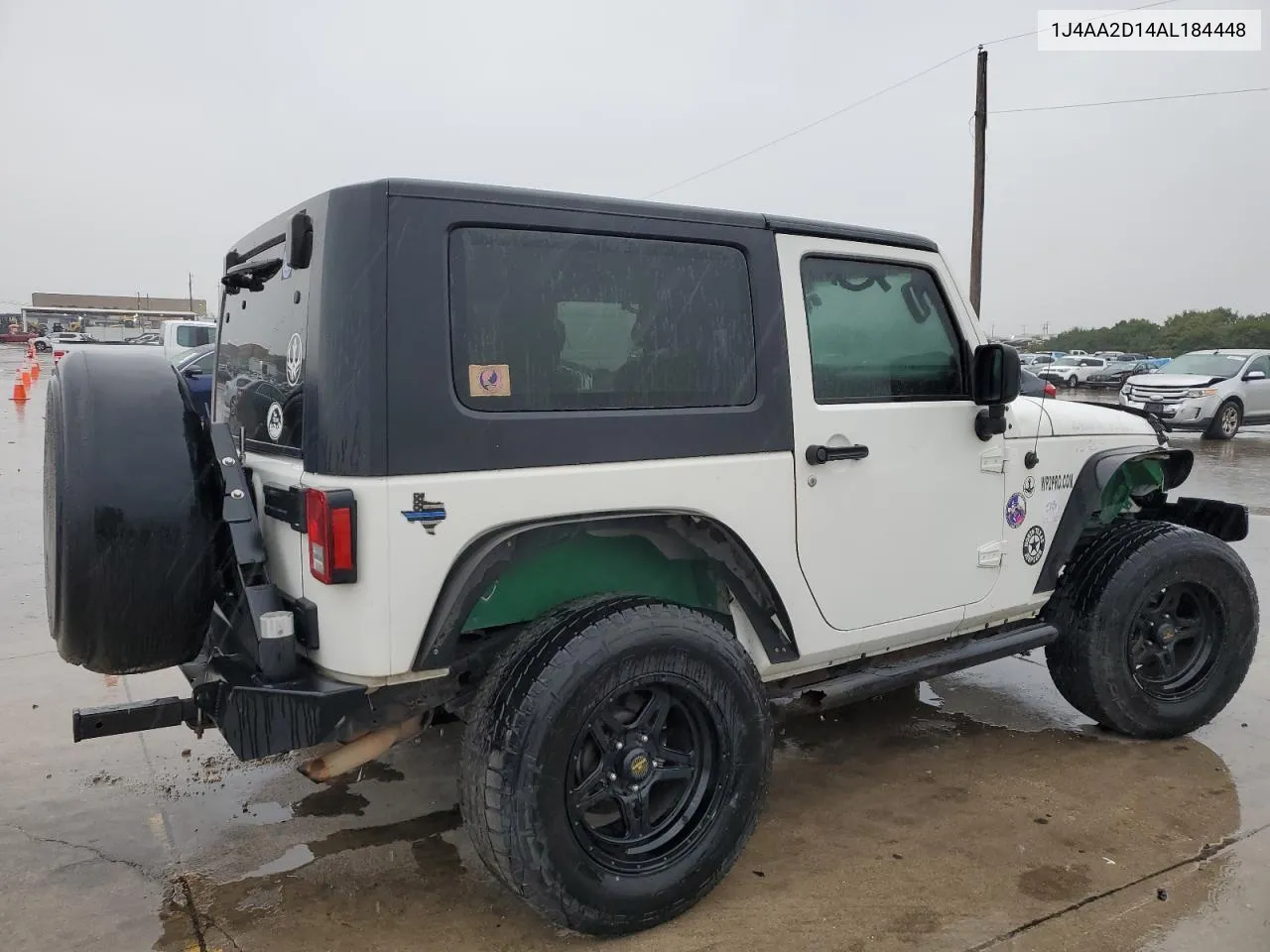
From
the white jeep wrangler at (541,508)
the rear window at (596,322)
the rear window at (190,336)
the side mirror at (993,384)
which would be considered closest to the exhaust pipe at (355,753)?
the white jeep wrangler at (541,508)

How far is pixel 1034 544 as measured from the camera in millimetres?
3738

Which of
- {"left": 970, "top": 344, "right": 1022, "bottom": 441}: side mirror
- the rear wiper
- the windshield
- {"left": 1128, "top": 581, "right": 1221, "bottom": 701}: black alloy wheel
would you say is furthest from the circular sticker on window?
the windshield

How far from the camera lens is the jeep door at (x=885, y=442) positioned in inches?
121

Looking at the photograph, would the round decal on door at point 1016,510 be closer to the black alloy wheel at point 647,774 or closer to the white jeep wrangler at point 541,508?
the white jeep wrangler at point 541,508

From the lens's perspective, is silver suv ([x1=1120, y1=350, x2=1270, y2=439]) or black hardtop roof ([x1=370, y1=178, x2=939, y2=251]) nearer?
black hardtop roof ([x1=370, y1=178, x2=939, y2=251])

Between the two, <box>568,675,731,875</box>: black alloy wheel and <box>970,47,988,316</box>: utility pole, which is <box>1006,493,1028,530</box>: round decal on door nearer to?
<box>568,675,731,875</box>: black alloy wheel

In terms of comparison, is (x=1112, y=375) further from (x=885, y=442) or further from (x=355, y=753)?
(x=355, y=753)

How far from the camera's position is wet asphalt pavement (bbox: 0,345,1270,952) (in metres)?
2.73

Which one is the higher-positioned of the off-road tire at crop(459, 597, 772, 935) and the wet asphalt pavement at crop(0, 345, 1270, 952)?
the off-road tire at crop(459, 597, 772, 935)

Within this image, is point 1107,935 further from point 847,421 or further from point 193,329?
point 193,329

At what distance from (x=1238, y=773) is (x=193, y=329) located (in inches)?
658

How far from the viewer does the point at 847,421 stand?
314cm

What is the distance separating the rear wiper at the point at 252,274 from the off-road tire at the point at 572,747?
1.35m

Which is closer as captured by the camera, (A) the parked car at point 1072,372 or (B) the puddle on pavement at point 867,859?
(B) the puddle on pavement at point 867,859
